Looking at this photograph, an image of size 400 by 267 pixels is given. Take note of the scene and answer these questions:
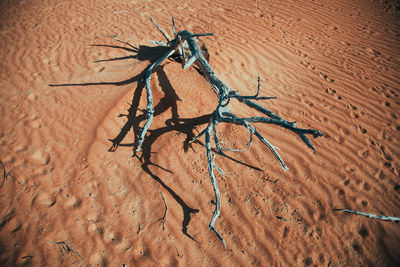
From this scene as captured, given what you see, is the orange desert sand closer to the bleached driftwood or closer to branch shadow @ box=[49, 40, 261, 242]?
branch shadow @ box=[49, 40, 261, 242]

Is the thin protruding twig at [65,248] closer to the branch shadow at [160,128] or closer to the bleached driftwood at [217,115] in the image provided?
the branch shadow at [160,128]

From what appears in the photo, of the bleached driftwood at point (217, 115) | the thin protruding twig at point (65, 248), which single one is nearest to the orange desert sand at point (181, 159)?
the thin protruding twig at point (65, 248)

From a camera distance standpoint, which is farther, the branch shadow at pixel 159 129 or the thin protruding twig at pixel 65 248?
the branch shadow at pixel 159 129

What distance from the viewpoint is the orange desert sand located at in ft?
6.72

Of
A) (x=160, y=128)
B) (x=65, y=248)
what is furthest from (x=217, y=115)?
(x=65, y=248)

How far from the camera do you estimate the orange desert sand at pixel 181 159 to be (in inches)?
80.6

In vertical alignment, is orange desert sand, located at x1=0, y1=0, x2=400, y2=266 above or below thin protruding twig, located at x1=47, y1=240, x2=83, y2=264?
above

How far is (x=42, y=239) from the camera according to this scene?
192 centimetres

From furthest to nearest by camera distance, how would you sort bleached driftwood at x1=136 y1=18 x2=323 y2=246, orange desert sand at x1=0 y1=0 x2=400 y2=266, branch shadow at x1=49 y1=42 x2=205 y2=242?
1. branch shadow at x1=49 y1=42 x2=205 y2=242
2. orange desert sand at x1=0 y1=0 x2=400 y2=266
3. bleached driftwood at x1=136 y1=18 x2=323 y2=246

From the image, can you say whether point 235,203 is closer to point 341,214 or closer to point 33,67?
point 341,214

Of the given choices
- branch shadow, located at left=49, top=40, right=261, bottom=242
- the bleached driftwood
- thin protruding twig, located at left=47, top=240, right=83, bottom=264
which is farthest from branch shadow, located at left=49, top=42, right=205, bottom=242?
thin protruding twig, located at left=47, top=240, right=83, bottom=264

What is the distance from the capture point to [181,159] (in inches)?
102

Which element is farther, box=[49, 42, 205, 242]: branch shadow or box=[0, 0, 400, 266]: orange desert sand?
box=[49, 42, 205, 242]: branch shadow

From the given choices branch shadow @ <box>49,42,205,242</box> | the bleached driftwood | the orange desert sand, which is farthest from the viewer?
branch shadow @ <box>49,42,205,242</box>
